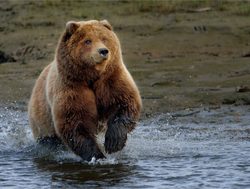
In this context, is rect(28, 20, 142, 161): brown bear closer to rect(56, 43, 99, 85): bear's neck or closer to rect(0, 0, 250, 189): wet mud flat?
rect(56, 43, 99, 85): bear's neck


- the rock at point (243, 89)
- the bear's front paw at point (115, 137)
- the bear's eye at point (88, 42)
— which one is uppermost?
the bear's eye at point (88, 42)

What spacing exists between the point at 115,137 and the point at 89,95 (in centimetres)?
45

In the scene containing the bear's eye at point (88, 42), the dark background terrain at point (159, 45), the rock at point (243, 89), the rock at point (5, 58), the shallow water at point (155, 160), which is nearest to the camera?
the shallow water at point (155, 160)

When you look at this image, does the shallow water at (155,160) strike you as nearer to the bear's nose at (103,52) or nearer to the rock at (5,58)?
the bear's nose at (103,52)

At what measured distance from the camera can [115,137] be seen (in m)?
8.98

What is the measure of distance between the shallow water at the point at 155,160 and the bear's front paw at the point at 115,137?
0.15m

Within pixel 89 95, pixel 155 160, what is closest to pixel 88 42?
pixel 89 95

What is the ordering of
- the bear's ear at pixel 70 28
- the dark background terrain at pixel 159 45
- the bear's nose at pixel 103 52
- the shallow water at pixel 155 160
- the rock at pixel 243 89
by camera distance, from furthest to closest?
the dark background terrain at pixel 159 45 → the rock at pixel 243 89 → the bear's ear at pixel 70 28 → the bear's nose at pixel 103 52 → the shallow water at pixel 155 160

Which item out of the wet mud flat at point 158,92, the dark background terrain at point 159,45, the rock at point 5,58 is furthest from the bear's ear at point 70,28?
the rock at point 5,58

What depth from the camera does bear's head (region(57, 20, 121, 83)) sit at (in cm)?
872

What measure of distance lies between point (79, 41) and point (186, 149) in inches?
66.0

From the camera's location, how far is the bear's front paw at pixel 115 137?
29.4 feet

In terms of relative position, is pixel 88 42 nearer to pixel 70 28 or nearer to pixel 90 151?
pixel 70 28

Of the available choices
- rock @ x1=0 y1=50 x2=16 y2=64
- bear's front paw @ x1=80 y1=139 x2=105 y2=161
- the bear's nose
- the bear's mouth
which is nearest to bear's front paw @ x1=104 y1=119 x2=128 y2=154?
bear's front paw @ x1=80 y1=139 x2=105 y2=161
